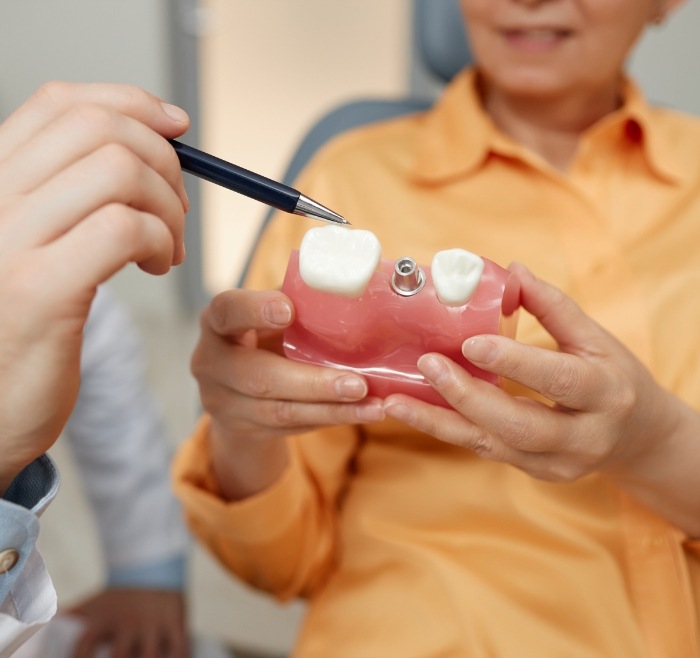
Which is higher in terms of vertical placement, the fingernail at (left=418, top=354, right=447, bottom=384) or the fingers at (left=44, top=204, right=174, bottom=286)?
the fingers at (left=44, top=204, right=174, bottom=286)

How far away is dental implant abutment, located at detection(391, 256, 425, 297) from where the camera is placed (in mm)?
569

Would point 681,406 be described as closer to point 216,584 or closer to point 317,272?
point 317,272

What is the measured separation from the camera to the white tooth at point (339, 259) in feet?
1.79

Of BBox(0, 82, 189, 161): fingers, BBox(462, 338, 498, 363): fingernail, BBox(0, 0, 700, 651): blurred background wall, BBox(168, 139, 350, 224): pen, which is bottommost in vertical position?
BBox(0, 0, 700, 651): blurred background wall

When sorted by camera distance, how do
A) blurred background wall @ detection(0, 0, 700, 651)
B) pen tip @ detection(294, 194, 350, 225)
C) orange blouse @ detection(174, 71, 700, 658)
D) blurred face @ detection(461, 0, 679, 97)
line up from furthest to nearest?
1. blurred background wall @ detection(0, 0, 700, 651)
2. blurred face @ detection(461, 0, 679, 97)
3. orange blouse @ detection(174, 71, 700, 658)
4. pen tip @ detection(294, 194, 350, 225)

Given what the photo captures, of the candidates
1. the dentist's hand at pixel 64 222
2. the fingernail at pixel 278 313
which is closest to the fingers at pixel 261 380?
the fingernail at pixel 278 313

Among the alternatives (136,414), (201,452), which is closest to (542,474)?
(201,452)

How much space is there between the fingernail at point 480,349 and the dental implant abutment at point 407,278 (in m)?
0.06

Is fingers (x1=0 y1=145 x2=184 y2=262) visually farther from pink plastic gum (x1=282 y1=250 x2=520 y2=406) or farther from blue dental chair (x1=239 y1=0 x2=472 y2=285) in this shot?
blue dental chair (x1=239 y1=0 x2=472 y2=285)

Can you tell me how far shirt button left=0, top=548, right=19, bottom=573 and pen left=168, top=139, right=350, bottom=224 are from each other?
25cm

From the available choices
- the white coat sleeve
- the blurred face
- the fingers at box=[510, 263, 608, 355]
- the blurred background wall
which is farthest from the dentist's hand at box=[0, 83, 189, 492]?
the blurred background wall

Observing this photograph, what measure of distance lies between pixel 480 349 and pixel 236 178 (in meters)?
0.18

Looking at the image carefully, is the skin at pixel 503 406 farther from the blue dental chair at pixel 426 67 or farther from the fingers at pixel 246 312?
the blue dental chair at pixel 426 67

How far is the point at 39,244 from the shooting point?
46 cm
